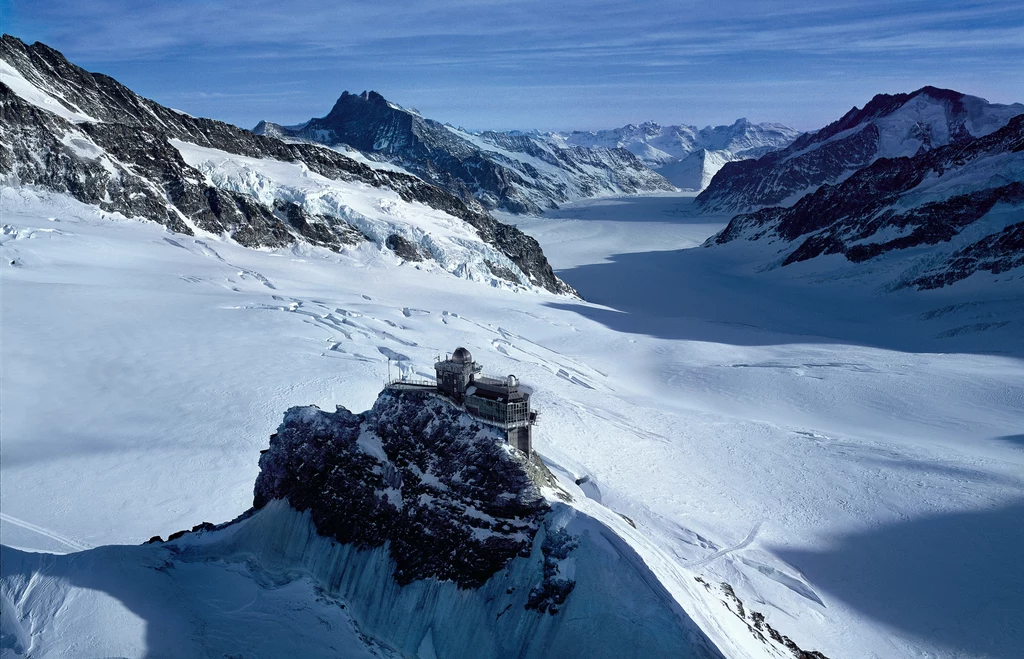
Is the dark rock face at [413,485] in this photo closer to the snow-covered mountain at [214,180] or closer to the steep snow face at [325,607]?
the steep snow face at [325,607]

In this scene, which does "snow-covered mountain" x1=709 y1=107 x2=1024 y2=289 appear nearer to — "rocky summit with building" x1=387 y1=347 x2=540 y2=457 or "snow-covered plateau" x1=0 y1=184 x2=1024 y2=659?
"snow-covered plateau" x1=0 y1=184 x2=1024 y2=659

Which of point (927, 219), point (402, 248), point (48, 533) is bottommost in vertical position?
point (48, 533)

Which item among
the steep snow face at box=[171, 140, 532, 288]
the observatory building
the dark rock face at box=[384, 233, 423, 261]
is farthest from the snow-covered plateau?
the steep snow face at box=[171, 140, 532, 288]

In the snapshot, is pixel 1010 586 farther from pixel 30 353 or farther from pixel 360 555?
pixel 30 353

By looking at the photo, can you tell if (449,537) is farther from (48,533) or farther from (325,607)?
(48,533)

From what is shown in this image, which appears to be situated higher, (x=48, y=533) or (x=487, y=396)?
(x=487, y=396)

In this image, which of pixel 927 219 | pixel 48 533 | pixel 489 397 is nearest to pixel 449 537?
pixel 489 397
